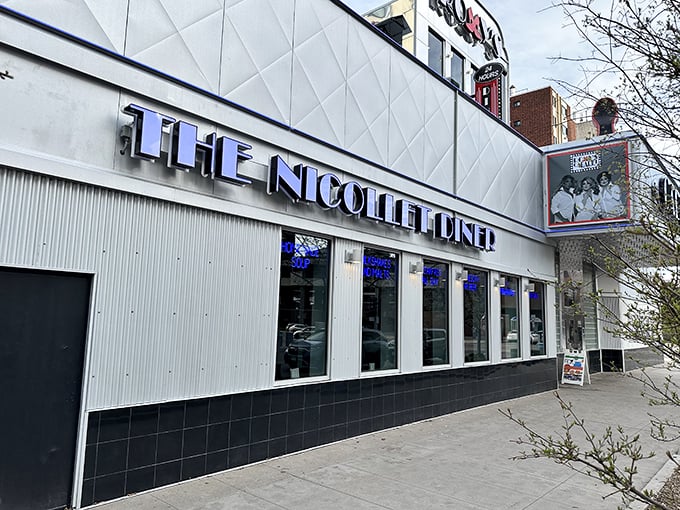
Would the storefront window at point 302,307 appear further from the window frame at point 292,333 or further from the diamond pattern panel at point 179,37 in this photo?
the diamond pattern panel at point 179,37

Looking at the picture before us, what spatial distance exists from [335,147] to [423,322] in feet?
12.3

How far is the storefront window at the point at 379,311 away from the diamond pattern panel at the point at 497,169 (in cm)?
310

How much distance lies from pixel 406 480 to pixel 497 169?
27.5 ft

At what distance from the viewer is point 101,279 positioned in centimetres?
498

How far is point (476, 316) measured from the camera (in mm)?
11039

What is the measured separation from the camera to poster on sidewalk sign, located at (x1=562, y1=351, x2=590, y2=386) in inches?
571

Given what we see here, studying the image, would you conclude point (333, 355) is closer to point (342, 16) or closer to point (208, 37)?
point (208, 37)

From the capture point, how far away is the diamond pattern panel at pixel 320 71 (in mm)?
7203

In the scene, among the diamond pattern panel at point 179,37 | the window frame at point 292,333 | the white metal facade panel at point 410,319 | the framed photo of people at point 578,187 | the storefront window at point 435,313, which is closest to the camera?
the diamond pattern panel at point 179,37

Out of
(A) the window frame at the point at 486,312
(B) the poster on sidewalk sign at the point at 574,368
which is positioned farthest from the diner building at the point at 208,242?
(B) the poster on sidewalk sign at the point at 574,368

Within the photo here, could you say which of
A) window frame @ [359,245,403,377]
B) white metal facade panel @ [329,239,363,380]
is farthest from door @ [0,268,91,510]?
window frame @ [359,245,403,377]

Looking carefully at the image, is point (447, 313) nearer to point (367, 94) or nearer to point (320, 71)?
point (367, 94)

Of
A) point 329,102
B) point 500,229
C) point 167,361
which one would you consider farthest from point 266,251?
point 500,229

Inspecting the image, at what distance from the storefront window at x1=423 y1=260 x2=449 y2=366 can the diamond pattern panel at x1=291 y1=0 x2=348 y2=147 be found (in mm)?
3378
